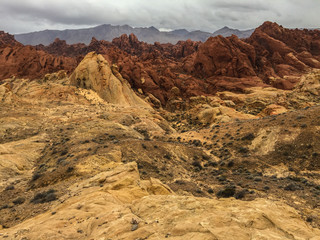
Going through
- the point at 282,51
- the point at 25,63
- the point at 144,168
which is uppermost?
the point at 282,51

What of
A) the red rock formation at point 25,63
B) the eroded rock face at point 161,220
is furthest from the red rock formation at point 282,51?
the eroded rock face at point 161,220

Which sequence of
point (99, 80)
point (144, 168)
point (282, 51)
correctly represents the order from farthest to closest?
point (282, 51)
point (99, 80)
point (144, 168)

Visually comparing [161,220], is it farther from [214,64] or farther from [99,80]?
[214,64]

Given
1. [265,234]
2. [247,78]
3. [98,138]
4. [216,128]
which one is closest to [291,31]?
[247,78]

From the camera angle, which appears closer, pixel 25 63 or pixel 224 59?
pixel 25 63

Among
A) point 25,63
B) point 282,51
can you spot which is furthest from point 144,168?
point 282,51

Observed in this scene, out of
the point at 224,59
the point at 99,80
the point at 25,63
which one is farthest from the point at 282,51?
the point at 25,63

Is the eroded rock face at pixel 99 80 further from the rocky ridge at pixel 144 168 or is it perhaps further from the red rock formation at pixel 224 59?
the red rock formation at pixel 224 59

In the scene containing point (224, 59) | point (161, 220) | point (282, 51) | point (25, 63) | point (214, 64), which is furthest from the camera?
point (282, 51)

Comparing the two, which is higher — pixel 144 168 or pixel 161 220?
pixel 161 220

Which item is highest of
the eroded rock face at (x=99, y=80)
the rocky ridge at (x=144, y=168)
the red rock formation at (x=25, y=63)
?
the red rock formation at (x=25, y=63)

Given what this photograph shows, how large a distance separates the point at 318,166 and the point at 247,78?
7059 centimetres

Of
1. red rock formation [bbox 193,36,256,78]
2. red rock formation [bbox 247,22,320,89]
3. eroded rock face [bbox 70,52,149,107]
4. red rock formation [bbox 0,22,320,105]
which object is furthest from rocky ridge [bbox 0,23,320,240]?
red rock formation [bbox 247,22,320,89]

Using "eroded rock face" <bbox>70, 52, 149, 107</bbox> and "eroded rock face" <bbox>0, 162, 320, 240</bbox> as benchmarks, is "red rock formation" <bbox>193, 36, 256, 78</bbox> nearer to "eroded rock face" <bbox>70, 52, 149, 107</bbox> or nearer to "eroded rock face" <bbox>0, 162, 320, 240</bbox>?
"eroded rock face" <bbox>70, 52, 149, 107</bbox>
